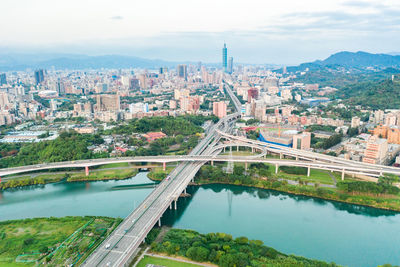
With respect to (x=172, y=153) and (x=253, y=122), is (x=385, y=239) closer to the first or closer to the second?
(x=172, y=153)

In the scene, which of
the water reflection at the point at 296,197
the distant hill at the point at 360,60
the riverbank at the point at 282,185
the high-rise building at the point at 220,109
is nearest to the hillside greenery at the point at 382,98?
the high-rise building at the point at 220,109

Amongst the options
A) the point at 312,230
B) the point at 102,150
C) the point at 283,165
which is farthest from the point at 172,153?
the point at 312,230

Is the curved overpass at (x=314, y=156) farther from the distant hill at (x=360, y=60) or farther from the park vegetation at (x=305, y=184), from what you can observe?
the distant hill at (x=360, y=60)

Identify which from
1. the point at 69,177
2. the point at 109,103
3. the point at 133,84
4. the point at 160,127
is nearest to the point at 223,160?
the point at 69,177

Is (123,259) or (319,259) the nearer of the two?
(123,259)

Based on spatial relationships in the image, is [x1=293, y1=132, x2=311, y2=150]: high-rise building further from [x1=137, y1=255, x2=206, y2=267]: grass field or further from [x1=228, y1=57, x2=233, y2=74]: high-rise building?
[x1=228, y1=57, x2=233, y2=74]: high-rise building
